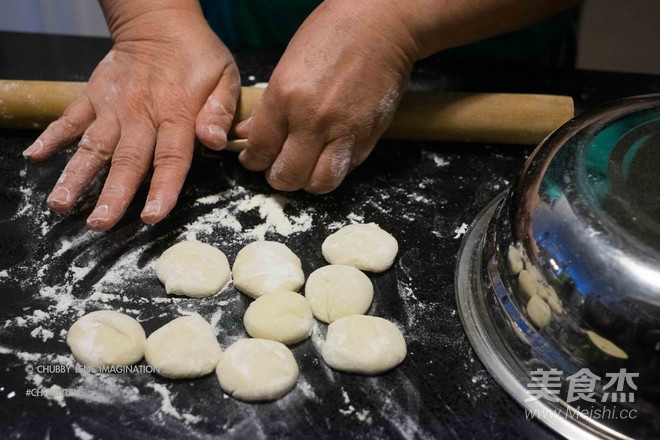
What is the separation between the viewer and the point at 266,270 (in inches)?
49.8

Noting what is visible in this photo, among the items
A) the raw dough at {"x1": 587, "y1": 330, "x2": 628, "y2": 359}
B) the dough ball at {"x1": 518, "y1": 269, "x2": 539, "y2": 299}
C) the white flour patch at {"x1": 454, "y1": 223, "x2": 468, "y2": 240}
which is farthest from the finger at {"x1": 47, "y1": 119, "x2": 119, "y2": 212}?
the raw dough at {"x1": 587, "y1": 330, "x2": 628, "y2": 359}

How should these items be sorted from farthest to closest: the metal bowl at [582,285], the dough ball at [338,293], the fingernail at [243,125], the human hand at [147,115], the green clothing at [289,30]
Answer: the green clothing at [289,30]
the fingernail at [243,125]
the human hand at [147,115]
the dough ball at [338,293]
the metal bowl at [582,285]

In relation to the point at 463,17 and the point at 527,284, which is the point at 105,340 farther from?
the point at 463,17

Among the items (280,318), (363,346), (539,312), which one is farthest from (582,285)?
(280,318)

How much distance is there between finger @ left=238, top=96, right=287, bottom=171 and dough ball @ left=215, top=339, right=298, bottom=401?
0.48 metres

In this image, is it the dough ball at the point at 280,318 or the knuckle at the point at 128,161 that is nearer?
the dough ball at the point at 280,318

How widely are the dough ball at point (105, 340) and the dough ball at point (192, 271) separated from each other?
121mm

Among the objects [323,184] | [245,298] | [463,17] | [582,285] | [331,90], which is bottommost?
[245,298]

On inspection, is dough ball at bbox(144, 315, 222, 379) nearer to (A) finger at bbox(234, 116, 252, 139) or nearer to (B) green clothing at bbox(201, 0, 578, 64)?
(A) finger at bbox(234, 116, 252, 139)

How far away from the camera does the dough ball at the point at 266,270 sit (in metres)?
1.25

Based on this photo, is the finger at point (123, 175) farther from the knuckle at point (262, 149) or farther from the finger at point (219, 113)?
the knuckle at point (262, 149)

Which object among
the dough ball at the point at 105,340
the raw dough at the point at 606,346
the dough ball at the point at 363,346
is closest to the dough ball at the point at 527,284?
the raw dough at the point at 606,346

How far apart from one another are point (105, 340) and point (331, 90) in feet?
2.20

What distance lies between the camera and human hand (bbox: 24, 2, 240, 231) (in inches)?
52.9
